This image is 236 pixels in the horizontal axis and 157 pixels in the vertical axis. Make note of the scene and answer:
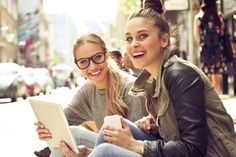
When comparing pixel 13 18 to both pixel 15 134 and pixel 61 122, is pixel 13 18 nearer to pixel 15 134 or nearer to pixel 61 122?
pixel 15 134

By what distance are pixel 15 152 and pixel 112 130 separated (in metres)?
4.65

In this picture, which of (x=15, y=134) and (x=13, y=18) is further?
(x=13, y=18)

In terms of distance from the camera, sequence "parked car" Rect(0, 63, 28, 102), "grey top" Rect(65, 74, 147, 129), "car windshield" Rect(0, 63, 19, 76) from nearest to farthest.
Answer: "grey top" Rect(65, 74, 147, 129) < "parked car" Rect(0, 63, 28, 102) < "car windshield" Rect(0, 63, 19, 76)

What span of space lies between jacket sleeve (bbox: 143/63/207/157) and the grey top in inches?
43.9

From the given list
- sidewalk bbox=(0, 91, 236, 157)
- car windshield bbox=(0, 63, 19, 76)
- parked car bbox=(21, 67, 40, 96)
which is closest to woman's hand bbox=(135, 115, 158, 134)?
sidewalk bbox=(0, 91, 236, 157)

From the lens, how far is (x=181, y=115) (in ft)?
7.45

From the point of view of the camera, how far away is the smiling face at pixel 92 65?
3383 millimetres

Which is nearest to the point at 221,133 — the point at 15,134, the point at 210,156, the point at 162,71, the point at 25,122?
the point at 210,156

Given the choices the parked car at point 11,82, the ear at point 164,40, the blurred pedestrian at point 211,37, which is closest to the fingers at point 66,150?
the ear at point 164,40

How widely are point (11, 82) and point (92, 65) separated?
54.8 ft

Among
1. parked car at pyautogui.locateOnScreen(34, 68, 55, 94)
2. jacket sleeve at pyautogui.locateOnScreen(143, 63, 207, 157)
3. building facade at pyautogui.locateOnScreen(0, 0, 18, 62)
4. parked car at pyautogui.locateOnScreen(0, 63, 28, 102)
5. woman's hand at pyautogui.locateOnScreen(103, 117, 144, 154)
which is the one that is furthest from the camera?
building facade at pyautogui.locateOnScreen(0, 0, 18, 62)

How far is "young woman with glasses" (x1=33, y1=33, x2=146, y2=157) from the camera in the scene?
11.1 ft

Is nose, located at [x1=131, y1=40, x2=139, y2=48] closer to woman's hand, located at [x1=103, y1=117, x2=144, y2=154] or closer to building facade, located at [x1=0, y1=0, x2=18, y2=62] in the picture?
woman's hand, located at [x1=103, y1=117, x2=144, y2=154]

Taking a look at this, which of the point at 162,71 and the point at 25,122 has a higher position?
the point at 162,71
